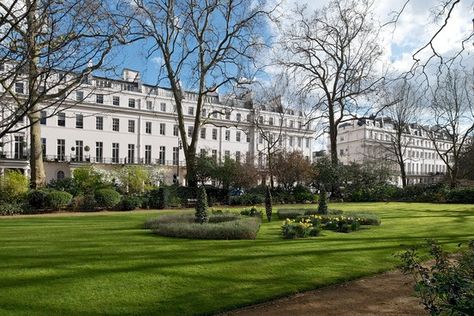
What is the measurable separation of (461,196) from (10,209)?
111ft

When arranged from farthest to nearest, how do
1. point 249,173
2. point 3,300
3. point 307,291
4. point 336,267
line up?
1. point 249,173
2. point 336,267
3. point 307,291
4. point 3,300

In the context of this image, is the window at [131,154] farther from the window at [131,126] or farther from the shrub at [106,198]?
the shrub at [106,198]

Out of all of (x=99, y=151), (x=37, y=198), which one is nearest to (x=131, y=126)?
(x=99, y=151)

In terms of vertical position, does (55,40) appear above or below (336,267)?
above

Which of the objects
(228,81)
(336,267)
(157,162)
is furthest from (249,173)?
(157,162)

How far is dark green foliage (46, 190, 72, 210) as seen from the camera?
25.0 m

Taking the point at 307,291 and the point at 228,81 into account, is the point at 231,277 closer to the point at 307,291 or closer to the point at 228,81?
the point at 307,291

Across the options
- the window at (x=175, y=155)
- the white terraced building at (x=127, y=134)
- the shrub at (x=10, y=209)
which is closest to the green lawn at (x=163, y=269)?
the shrub at (x=10, y=209)

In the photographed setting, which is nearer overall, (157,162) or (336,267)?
(336,267)

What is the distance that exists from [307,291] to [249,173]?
29391 mm

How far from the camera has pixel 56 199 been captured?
82.2 feet

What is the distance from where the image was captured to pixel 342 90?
4012 centimetres

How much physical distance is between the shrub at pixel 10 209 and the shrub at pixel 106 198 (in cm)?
431

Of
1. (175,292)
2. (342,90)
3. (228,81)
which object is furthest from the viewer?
(342,90)
